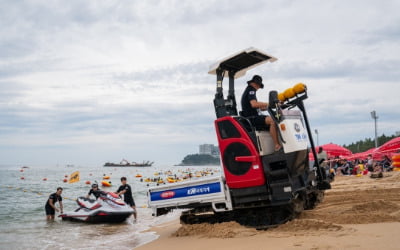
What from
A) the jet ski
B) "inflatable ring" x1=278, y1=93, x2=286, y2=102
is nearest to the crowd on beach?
the jet ski

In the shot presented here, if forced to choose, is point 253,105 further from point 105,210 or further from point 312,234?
point 105,210

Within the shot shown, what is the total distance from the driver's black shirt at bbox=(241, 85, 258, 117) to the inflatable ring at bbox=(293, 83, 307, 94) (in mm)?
732

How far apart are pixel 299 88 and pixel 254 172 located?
1.70 metres

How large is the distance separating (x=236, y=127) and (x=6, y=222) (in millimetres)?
12324

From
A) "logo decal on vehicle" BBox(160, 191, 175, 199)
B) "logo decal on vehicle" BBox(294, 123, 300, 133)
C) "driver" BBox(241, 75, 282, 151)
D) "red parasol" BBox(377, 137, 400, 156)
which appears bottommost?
"logo decal on vehicle" BBox(160, 191, 175, 199)

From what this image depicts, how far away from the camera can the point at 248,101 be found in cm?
689

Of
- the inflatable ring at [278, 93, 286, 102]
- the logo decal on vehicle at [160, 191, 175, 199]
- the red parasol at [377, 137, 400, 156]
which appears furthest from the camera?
the red parasol at [377, 137, 400, 156]

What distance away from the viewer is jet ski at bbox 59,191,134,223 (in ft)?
42.6

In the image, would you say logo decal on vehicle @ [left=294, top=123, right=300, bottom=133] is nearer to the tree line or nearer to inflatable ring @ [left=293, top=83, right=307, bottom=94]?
inflatable ring @ [left=293, top=83, right=307, bottom=94]

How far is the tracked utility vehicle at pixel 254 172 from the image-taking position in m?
6.26

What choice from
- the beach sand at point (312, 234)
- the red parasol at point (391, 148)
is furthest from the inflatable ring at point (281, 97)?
the red parasol at point (391, 148)

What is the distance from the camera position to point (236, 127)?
6.52m

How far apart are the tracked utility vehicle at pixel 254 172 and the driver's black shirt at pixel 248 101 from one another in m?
0.19

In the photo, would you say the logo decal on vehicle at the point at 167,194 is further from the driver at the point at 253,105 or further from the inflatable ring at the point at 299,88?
the inflatable ring at the point at 299,88
